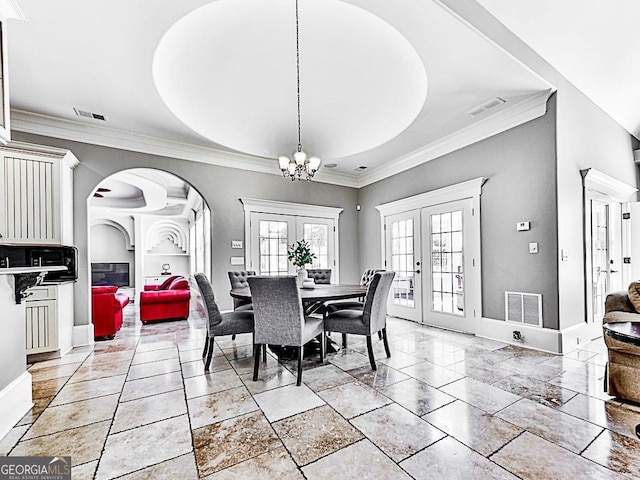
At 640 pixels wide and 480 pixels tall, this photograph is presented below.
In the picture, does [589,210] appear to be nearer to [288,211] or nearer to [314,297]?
[314,297]

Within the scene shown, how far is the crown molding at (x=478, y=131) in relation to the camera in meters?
3.52

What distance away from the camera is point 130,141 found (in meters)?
4.38

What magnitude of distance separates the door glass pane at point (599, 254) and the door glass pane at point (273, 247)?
14.8 ft

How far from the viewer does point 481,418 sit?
203cm

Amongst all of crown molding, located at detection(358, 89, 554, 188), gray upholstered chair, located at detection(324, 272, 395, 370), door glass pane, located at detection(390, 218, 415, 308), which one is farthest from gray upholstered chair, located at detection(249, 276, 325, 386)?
crown molding, located at detection(358, 89, 554, 188)

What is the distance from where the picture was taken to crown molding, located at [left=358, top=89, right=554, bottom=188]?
3518mm

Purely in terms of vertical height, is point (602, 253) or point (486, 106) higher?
point (486, 106)

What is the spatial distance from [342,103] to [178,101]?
83.4 inches

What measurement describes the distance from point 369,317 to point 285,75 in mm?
2854

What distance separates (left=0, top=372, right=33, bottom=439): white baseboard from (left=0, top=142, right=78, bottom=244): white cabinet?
180cm

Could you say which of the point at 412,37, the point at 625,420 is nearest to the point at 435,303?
the point at 625,420

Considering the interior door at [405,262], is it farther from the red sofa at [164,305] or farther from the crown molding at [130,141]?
the red sofa at [164,305]

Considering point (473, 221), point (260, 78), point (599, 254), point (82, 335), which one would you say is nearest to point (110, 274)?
point (82, 335)

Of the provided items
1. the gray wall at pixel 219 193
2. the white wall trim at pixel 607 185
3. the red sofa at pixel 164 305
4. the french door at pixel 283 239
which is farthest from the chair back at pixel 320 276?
the white wall trim at pixel 607 185
